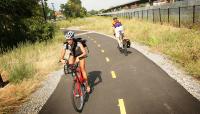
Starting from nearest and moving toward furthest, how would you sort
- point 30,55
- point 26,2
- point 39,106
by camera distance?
1. point 39,106
2. point 30,55
3. point 26,2

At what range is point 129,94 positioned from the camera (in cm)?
849

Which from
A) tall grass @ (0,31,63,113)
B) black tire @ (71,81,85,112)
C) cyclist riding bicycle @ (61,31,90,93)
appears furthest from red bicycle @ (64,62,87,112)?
tall grass @ (0,31,63,113)

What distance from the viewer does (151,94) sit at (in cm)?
834

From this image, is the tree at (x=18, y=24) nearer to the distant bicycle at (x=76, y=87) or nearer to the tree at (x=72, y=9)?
the distant bicycle at (x=76, y=87)

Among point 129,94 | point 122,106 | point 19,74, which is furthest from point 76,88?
point 19,74

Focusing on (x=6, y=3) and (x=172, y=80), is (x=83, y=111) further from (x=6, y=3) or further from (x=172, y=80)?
(x=6, y=3)

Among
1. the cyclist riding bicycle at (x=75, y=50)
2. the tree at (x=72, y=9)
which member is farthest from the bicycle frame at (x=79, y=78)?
the tree at (x=72, y=9)

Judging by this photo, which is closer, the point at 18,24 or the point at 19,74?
the point at 19,74

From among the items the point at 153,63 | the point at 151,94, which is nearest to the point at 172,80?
the point at 151,94

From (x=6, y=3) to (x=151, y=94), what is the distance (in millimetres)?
17204

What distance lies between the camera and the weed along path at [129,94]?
7160 mm

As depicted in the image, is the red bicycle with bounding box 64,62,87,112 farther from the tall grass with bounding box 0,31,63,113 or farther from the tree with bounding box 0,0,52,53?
the tree with bounding box 0,0,52,53

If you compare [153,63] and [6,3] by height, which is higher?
[6,3]

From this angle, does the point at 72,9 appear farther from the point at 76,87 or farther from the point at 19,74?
the point at 76,87
